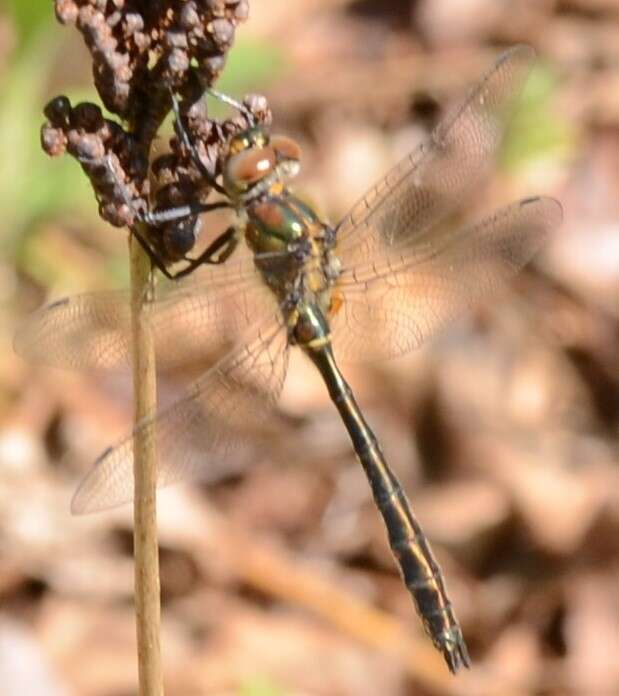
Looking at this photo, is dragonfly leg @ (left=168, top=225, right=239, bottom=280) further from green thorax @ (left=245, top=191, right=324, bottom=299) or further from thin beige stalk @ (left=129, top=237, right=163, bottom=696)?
thin beige stalk @ (left=129, top=237, right=163, bottom=696)

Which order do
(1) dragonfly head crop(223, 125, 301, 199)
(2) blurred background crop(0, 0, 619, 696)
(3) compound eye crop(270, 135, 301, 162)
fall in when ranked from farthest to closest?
(2) blurred background crop(0, 0, 619, 696) < (3) compound eye crop(270, 135, 301, 162) < (1) dragonfly head crop(223, 125, 301, 199)

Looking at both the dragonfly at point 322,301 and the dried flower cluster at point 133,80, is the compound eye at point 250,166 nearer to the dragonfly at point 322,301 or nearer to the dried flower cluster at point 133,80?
the dragonfly at point 322,301

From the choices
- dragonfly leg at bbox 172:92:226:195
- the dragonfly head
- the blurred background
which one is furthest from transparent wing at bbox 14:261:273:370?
the blurred background

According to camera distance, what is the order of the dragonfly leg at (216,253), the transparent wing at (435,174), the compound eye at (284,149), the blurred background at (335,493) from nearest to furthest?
1. the dragonfly leg at (216,253)
2. the compound eye at (284,149)
3. the transparent wing at (435,174)
4. the blurred background at (335,493)

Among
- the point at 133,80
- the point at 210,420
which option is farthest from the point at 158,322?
the point at 133,80

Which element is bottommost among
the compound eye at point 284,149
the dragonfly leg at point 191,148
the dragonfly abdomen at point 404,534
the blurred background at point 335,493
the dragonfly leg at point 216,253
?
the blurred background at point 335,493

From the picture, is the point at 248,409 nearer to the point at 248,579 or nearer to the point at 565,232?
the point at 248,579

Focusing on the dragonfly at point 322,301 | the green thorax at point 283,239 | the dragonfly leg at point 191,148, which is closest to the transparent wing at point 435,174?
the dragonfly at point 322,301
